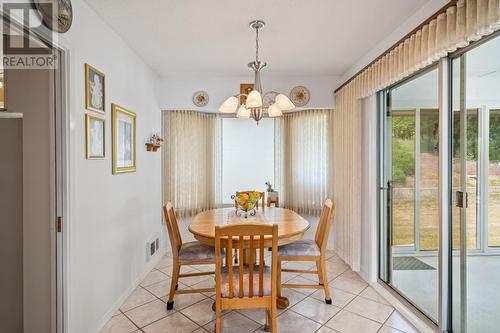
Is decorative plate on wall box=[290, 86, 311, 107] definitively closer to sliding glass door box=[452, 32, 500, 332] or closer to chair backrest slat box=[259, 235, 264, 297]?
sliding glass door box=[452, 32, 500, 332]

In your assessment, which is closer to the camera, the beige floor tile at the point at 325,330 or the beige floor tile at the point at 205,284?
the beige floor tile at the point at 325,330

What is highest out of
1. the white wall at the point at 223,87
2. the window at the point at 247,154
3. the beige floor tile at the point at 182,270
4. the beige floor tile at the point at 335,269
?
the white wall at the point at 223,87

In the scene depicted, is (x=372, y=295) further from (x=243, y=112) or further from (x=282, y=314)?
(x=243, y=112)

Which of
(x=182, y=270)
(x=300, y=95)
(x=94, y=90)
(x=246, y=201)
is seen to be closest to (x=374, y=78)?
(x=300, y=95)

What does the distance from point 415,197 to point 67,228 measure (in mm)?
2874

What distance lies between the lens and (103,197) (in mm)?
2422

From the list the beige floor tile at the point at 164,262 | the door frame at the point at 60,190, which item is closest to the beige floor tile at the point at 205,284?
the beige floor tile at the point at 164,262

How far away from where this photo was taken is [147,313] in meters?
2.58

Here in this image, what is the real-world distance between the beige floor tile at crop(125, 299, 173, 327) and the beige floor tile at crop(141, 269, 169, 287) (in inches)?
19.3

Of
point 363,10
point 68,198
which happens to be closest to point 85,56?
point 68,198

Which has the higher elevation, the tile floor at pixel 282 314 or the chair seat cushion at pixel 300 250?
the chair seat cushion at pixel 300 250

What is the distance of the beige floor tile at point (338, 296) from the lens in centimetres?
277

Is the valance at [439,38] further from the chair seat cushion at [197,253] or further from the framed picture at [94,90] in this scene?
the framed picture at [94,90]

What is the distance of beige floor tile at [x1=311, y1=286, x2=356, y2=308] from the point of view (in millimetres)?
2768
